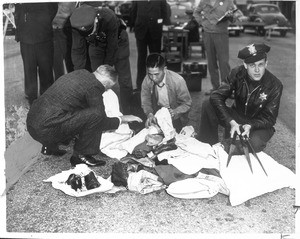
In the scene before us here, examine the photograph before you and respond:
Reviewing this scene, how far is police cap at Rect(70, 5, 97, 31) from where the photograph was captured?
13.3 ft

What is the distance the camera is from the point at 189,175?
3.12 metres

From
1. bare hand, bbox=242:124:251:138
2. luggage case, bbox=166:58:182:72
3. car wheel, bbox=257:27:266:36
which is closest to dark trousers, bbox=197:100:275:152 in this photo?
bare hand, bbox=242:124:251:138

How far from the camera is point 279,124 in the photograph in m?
4.66

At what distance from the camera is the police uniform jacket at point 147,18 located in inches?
231

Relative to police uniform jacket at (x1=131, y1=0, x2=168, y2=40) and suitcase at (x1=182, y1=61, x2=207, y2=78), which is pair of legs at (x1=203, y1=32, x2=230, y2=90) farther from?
suitcase at (x1=182, y1=61, x2=207, y2=78)

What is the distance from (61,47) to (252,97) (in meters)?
2.83

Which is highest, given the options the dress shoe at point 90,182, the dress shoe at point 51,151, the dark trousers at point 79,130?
the dark trousers at point 79,130

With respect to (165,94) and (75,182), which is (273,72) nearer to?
(165,94)

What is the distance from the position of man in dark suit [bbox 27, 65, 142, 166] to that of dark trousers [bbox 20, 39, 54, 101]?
1.67 meters

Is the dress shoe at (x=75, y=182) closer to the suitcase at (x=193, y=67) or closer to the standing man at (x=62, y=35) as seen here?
the standing man at (x=62, y=35)

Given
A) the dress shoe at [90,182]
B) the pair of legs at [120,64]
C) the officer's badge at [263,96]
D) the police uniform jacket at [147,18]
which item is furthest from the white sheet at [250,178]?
the police uniform jacket at [147,18]

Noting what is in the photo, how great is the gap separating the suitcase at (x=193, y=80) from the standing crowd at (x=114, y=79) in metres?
0.41

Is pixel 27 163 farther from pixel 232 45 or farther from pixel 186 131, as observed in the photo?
pixel 232 45

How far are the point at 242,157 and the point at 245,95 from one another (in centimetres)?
64
